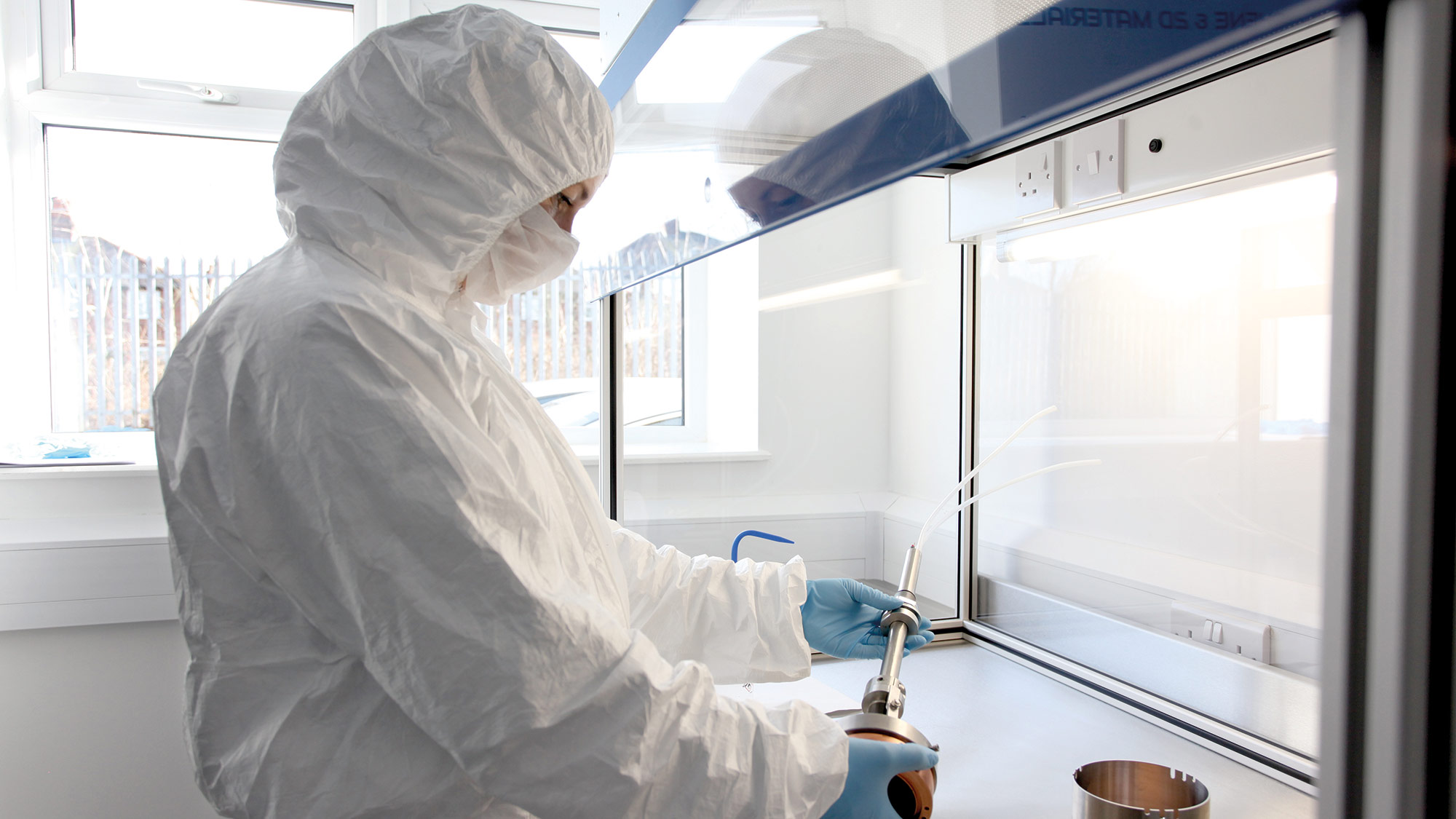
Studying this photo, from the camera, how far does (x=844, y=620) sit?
3.45ft

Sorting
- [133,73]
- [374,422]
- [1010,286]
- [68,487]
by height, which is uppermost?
[133,73]

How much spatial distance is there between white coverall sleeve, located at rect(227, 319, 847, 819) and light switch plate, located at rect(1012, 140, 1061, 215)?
850 millimetres

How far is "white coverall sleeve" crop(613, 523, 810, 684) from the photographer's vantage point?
996 millimetres

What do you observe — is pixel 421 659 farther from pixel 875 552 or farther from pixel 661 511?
pixel 875 552

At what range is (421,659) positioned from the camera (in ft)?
1.68

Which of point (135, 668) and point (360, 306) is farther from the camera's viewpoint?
point (135, 668)

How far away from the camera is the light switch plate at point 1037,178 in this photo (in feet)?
3.61

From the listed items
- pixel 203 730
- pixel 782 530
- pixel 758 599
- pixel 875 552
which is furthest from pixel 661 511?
pixel 203 730

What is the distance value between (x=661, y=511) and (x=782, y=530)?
24cm

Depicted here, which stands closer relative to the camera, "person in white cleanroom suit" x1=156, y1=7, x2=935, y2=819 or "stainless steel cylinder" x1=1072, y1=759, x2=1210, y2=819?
"person in white cleanroom suit" x1=156, y1=7, x2=935, y2=819

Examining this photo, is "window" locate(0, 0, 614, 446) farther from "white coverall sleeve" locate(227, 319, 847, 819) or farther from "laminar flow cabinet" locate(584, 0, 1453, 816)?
"white coverall sleeve" locate(227, 319, 847, 819)

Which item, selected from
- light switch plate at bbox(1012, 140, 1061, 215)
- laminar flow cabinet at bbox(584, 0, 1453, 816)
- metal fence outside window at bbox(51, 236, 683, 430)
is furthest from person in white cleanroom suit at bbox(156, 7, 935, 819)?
metal fence outside window at bbox(51, 236, 683, 430)

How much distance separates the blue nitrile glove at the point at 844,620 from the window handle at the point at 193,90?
161 centimetres

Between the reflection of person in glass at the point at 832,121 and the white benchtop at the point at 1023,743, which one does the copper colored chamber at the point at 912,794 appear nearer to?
the white benchtop at the point at 1023,743
